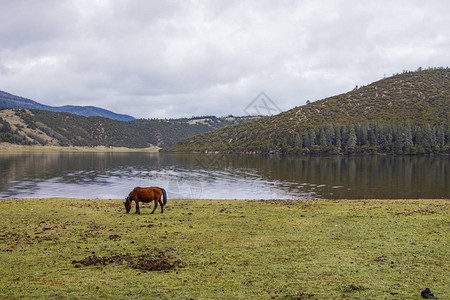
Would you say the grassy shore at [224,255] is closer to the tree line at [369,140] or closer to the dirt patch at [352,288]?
the dirt patch at [352,288]

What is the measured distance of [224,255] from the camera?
1026 centimetres

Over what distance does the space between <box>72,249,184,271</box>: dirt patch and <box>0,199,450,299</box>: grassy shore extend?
0.03 meters

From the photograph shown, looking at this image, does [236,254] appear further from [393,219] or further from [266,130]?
[266,130]

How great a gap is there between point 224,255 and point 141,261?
8.12 feet

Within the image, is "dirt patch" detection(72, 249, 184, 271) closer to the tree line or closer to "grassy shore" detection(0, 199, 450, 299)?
"grassy shore" detection(0, 199, 450, 299)

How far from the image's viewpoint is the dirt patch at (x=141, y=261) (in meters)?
9.12

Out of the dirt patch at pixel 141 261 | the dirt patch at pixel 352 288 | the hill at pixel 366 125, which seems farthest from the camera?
the hill at pixel 366 125

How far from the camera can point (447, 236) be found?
486 inches

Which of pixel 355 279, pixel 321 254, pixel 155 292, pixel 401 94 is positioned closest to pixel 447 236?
pixel 321 254

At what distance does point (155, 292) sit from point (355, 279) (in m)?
4.82

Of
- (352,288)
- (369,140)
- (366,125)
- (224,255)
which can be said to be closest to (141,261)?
(224,255)

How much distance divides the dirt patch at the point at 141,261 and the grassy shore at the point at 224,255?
0.10 ft

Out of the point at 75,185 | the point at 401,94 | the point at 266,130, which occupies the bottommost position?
the point at 75,185

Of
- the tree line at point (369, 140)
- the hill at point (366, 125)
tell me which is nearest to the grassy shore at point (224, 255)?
the tree line at point (369, 140)
